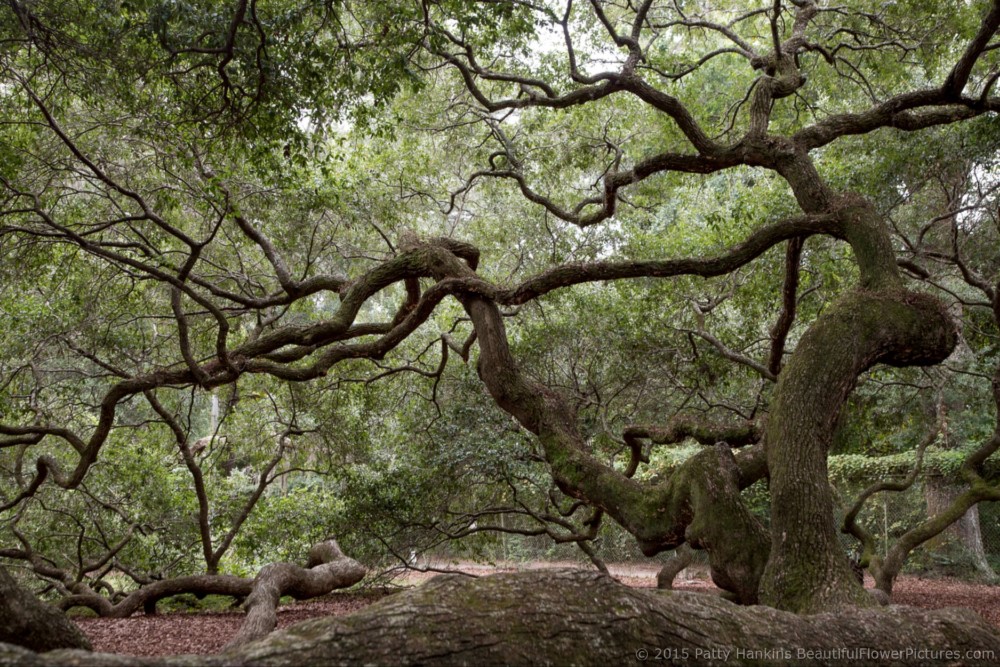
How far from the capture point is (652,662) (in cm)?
218

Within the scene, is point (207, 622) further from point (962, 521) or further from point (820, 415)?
point (962, 521)

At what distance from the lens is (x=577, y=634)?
2145 mm

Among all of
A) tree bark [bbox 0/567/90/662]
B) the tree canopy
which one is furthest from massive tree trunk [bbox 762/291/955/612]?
tree bark [bbox 0/567/90/662]

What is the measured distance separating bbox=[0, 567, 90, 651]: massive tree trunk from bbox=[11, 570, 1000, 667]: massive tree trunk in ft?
3.05

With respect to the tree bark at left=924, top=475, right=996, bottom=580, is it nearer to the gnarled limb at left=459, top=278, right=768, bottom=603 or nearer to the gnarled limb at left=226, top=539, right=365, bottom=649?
the gnarled limb at left=459, top=278, right=768, bottom=603

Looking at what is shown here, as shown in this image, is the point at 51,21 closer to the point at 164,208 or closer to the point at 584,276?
the point at 164,208

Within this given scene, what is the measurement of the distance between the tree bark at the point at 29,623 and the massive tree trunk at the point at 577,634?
931 mm

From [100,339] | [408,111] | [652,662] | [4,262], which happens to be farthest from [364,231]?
[652,662]

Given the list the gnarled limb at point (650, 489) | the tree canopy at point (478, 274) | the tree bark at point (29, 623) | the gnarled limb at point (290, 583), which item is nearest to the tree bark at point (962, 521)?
the tree canopy at point (478, 274)

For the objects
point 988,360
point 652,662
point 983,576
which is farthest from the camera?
point 983,576

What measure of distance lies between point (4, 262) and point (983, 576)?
15.2m

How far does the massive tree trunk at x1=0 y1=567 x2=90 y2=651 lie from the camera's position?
2.39m

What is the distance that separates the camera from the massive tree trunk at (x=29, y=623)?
239 centimetres

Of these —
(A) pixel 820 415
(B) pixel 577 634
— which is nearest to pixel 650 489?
(A) pixel 820 415
